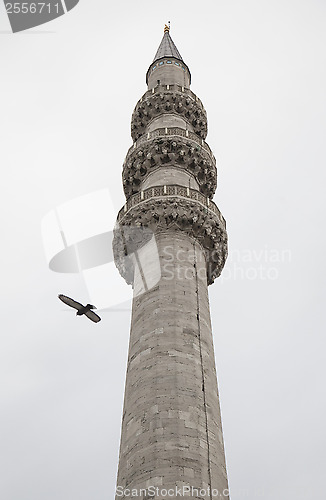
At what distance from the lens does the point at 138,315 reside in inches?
813

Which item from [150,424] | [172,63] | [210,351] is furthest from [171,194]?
[172,63]

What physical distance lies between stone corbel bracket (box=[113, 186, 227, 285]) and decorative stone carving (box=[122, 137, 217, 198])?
3077mm

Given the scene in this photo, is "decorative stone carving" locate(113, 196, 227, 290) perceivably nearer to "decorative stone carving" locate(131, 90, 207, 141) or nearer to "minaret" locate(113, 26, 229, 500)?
"minaret" locate(113, 26, 229, 500)

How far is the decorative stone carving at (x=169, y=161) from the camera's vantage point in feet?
89.1

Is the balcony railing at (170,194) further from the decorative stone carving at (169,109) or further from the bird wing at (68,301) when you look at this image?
the decorative stone carving at (169,109)

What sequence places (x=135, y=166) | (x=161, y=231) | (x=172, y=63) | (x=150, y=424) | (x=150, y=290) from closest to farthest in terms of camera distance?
(x=150, y=424), (x=150, y=290), (x=161, y=231), (x=135, y=166), (x=172, y=63)

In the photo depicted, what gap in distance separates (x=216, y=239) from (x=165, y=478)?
11.7m

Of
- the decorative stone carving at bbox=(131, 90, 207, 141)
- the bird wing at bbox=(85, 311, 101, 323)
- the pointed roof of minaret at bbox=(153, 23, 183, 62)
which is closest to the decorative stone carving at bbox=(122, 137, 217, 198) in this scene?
the decorative stone carving at bbox=(131, 90, 207, 141)

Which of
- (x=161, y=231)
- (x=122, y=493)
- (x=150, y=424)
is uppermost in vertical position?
(x=161, y=231)

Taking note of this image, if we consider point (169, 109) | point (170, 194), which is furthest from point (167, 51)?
point (170, 194)

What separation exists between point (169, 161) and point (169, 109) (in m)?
5.39

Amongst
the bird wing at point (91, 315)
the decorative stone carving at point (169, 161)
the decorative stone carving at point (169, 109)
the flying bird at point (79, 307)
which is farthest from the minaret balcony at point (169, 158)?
the flying bird at point (79, 307)

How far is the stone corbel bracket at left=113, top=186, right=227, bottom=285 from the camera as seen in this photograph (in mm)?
23594

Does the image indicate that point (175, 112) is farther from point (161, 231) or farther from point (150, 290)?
point (150, 290)
